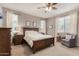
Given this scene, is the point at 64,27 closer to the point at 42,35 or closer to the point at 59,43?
the point at 59,43

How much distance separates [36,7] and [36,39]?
0.71 metres

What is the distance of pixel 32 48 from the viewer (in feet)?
7.85

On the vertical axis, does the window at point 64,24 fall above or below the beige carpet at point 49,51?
above

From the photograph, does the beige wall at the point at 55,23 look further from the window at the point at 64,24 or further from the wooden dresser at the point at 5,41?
the wooden dresser at the point at 5,41

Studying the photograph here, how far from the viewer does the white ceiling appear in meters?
2.32

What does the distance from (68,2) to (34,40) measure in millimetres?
1118

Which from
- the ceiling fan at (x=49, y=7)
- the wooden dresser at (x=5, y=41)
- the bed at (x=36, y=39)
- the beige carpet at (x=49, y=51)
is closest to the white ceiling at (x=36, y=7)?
the ceiling fan at (x=49, y=7)

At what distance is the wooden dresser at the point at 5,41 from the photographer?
7.59 ft

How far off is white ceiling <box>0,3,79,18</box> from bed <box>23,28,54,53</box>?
15.3 inches

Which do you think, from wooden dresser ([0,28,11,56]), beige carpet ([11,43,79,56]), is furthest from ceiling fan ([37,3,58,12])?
wooden dresser ([0,28,11,56])

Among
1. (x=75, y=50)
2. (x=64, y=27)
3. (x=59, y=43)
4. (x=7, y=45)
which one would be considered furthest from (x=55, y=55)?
(x=7, y=45)

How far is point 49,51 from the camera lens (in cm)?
241

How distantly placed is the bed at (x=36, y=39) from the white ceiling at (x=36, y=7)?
39 centimetres

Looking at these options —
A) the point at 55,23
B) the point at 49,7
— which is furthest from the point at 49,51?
the point at 49,7
